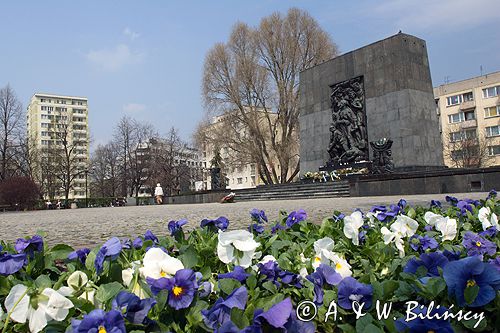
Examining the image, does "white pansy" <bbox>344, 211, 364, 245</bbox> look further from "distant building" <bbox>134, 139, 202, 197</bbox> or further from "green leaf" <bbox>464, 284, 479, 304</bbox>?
"distant building" <bbox>134, 139, 202, 197</bbox>

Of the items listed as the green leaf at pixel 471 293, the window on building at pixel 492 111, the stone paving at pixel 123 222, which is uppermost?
the window on building at pixel 492 111

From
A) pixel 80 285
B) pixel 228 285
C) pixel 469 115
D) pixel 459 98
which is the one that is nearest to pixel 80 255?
pixel 80 285

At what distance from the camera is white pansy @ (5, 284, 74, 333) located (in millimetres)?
1178

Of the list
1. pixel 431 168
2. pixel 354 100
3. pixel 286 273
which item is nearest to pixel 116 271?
pixel 286 273

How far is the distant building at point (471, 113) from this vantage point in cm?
6256

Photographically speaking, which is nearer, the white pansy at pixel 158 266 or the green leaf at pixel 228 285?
the green leaf at pixel 228 285

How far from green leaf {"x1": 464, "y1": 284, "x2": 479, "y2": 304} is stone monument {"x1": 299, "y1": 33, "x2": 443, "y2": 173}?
2133 centimetres

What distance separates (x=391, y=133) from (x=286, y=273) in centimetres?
2244

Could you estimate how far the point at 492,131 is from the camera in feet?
211

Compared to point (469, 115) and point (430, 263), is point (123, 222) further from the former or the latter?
point (469, 115)

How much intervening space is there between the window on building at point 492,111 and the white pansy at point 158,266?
71771 mm

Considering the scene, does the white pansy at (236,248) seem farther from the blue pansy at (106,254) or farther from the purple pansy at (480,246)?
the purple pansy at (480,246)

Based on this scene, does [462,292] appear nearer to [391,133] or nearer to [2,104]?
[391,133]

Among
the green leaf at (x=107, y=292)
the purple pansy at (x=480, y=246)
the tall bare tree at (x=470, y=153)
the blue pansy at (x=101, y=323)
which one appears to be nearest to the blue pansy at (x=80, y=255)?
the green leaf at (x=107, y=292)
